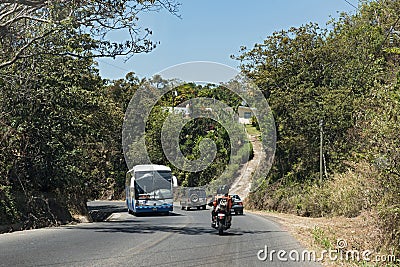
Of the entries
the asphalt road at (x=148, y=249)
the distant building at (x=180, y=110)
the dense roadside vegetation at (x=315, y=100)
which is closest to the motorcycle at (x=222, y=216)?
the asphalt road at (x=148, y=249)

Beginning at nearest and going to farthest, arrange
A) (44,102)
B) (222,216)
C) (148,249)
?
→ 1. (148,249)
2. (222,216)
3. (44,102)

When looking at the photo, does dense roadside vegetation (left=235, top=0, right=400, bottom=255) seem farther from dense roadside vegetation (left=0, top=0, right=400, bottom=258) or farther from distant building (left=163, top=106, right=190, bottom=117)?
distant building (left=163, top=106, right=190, bottom=117)

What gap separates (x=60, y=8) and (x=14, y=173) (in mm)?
9525

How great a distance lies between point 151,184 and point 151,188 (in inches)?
10.2

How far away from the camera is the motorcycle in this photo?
17312mm

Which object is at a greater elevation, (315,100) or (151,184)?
(315,100)

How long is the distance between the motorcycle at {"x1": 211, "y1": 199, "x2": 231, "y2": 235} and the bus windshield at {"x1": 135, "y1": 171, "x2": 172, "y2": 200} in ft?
53.4

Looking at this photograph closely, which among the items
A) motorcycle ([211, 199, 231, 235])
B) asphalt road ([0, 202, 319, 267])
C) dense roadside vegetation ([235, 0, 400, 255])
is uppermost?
dense roadside vegetation ([235, 0, 400, 255])

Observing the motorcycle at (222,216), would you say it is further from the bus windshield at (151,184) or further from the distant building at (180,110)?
the distant building at (180,110)

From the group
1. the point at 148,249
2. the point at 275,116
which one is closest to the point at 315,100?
the point at 275,116

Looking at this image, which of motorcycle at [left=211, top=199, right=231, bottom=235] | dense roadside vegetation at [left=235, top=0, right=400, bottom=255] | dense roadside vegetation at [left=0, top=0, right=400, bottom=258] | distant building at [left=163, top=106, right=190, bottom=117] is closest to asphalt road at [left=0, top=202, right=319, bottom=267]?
motorcycle at [left=211, top=199, right=231, bottom=235]

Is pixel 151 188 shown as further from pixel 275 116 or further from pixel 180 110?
pixel 180 110

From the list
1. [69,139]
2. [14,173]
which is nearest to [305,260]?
[14,173]

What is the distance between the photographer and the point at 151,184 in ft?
112
